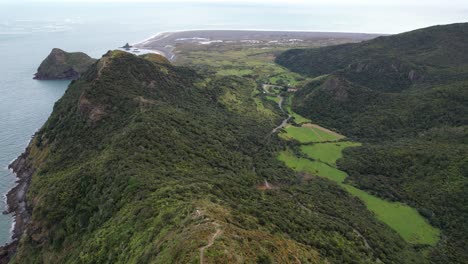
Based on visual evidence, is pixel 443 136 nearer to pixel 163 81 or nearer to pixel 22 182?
pixel 163 81

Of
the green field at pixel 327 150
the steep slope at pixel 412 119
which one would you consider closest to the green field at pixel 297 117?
the steep slope at pixel 412 119

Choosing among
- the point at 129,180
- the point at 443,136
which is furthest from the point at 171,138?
the point at 443,136

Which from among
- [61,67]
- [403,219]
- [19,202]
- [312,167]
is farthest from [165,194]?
[61,67]

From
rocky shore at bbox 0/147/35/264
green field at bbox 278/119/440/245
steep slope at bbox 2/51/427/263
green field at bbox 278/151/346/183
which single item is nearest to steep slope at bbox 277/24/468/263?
green field at bbox 278/119/440/245

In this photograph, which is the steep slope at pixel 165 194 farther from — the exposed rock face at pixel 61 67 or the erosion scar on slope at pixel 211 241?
the exposed rock face at pixel 61 67

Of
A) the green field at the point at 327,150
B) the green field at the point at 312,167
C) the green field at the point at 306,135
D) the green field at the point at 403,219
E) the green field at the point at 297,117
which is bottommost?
the green field at the point at 403,219

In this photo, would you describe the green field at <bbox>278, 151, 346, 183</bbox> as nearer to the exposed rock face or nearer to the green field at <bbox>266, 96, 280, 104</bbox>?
the green field at <bbox>266, 96, 280, 104</bbox>
